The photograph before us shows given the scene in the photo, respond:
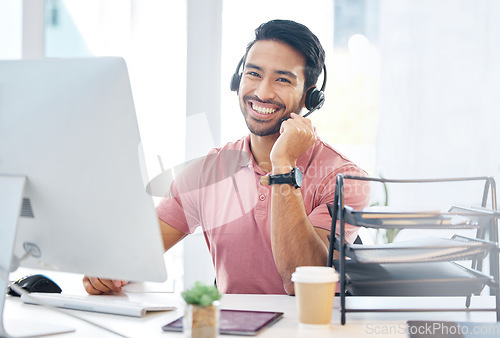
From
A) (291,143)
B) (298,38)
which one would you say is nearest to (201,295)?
(291,143)

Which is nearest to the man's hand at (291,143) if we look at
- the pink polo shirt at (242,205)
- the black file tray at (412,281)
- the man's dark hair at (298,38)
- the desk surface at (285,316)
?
the pink polo shirt at (242,205)

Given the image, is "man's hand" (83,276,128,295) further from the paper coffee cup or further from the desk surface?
the paper coffee cup

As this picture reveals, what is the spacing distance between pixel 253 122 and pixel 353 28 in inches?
45.6

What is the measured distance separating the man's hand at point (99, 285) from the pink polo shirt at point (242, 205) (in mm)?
459

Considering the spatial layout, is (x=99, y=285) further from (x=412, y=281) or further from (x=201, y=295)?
(x=412, y=281)

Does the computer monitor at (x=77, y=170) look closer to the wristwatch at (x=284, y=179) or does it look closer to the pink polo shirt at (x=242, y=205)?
the wristwatch at (x=284, y=179)

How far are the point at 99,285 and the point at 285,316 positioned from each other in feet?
1.58

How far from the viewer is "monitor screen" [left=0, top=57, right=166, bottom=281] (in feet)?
3.00

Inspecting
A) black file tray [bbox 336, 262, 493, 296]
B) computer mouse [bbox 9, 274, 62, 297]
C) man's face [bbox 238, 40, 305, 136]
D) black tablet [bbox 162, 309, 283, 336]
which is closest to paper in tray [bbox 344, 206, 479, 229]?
black file tray [bbox 336, 262, 493, 296]

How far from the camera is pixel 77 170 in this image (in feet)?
3.08

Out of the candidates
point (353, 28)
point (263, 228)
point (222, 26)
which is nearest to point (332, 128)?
point (353, 28)

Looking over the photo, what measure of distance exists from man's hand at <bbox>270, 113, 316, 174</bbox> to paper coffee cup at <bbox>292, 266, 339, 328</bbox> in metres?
0.54

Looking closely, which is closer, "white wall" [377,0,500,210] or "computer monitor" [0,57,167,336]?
"computer monitor" [0,57,167,336]

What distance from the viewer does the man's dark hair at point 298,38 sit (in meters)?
1.82
